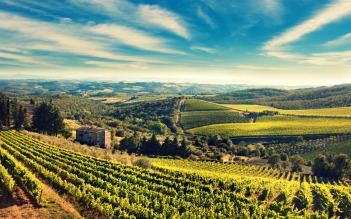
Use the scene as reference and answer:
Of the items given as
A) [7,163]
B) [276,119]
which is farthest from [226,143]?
[7,163]

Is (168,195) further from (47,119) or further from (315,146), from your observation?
(315,146)

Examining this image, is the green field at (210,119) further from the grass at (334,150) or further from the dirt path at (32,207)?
the dirt path at (32,207)

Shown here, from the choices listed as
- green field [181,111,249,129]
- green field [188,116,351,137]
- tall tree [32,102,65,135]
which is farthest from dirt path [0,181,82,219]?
green field [181,111,249,129]

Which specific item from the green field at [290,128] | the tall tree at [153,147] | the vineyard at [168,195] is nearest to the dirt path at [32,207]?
the vineyard at [168,195]

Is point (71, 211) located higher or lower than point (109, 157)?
higher

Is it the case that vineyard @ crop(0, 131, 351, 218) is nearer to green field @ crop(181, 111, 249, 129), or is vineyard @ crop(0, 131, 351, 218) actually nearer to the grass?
the grass

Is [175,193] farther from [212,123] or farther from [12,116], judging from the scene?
[212,123]
